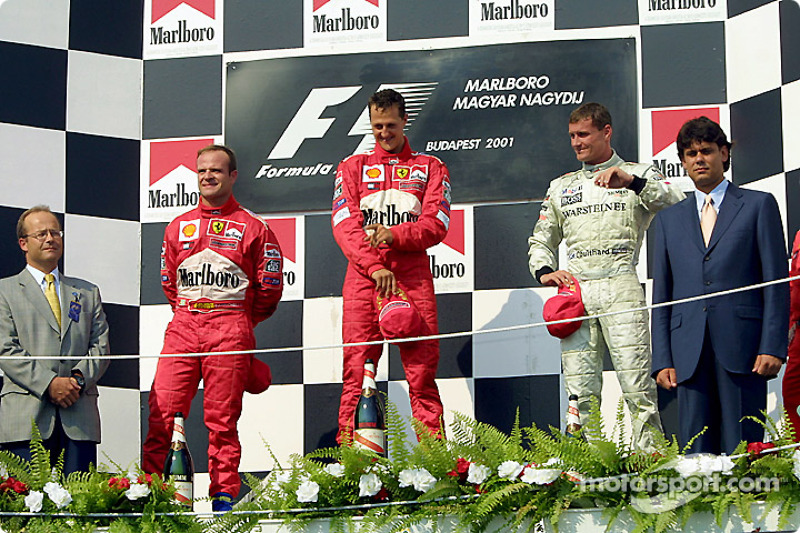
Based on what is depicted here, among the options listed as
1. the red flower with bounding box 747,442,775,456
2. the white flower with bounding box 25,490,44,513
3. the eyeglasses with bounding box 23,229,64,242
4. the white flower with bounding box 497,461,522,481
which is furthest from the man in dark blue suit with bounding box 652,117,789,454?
the eyeglasses with bounding box 23,229,64,242

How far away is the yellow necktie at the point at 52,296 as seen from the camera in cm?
511

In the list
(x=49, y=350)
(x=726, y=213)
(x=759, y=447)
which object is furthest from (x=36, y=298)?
(x=759, y=447)

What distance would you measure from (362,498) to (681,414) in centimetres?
100

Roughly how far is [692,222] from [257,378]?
5.49 ft

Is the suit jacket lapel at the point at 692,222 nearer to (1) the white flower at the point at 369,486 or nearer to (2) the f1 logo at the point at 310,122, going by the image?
(1) the white flower at the point at 369,486

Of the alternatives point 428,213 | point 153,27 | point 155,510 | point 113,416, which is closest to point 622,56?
point 428,213

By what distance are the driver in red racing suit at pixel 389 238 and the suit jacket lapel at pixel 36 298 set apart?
1.08m

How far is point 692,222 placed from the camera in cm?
438

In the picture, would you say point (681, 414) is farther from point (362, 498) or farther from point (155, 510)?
point (155, 510)

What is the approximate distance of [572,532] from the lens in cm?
375

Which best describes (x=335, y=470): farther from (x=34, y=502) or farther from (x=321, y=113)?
(x=321, y=113)

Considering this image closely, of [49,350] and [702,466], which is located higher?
[49,350]

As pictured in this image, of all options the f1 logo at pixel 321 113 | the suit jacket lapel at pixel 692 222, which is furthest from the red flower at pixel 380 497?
the f1 logo at pixel 321 113

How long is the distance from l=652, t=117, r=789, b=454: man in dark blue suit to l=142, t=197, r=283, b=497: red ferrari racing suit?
4.92 feet
